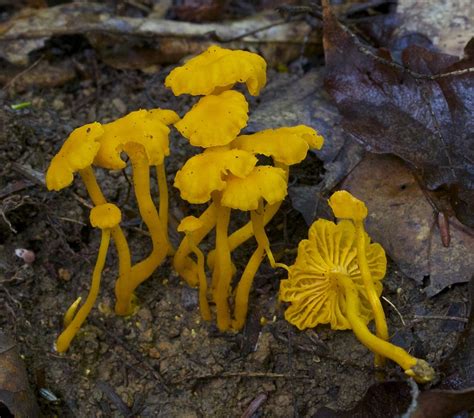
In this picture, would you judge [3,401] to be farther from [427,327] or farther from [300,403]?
[427,327]

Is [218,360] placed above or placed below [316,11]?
below

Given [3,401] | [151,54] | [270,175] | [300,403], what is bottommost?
[300,403]

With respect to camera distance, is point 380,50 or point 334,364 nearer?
point 334,364

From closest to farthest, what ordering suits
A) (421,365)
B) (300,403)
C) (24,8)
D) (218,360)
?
1. (421,365)
2. (300,403)
3. (218,360)
4. (24,8)

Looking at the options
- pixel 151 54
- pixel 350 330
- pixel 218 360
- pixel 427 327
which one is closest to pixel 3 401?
pixel 218 360

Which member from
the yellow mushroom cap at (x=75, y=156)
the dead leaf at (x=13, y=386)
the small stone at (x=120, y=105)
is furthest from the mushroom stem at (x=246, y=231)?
the small stone at (x=120, y=105)

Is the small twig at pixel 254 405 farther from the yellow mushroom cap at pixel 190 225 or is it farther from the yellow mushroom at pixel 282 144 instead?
the yellow mushroom at pixel 282 144

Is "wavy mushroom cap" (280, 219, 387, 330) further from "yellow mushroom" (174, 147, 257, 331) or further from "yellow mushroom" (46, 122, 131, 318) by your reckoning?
"yellow mushroom" (46, 122, 131, 318)
